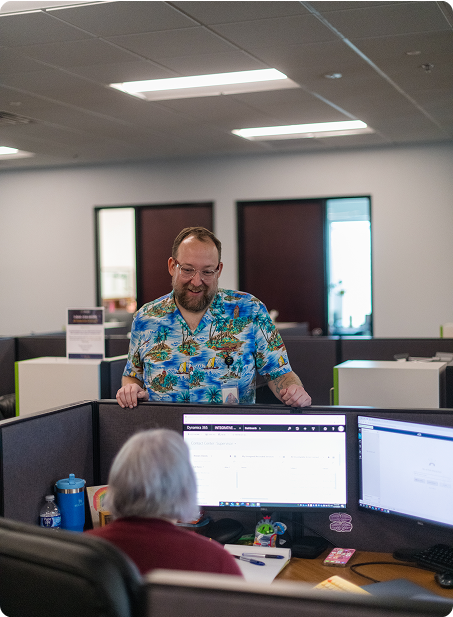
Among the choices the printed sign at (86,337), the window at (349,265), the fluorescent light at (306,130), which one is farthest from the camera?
the window at (349,265)

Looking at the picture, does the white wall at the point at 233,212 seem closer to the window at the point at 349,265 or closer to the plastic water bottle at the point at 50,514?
the window at the point at 349,265

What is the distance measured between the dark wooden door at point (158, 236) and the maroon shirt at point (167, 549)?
6.55 m

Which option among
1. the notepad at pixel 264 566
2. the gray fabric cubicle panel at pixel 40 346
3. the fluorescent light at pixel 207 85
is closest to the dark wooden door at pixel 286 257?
the fluorescent light at pixel 207 85

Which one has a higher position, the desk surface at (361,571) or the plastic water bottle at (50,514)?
the plastic water bottle at (50,514)

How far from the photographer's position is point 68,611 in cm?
88

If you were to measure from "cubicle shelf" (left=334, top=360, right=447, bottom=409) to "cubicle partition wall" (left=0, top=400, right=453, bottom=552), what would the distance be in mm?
665

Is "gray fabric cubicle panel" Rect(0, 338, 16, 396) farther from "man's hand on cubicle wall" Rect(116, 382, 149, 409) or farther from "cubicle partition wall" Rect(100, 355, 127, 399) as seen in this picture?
"man's hand on cubicle wall" Rect(116, 382, 149, 409)

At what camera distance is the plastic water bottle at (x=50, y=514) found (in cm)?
184

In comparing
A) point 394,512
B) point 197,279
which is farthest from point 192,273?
point 394,512

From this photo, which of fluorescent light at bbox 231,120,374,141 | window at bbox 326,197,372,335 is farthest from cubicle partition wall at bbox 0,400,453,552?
window at bbox 326,197,372,335

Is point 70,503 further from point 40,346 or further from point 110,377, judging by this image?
point 40,346

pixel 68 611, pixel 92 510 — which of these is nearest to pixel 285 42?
pixel 92 510

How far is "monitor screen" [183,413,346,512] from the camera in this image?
1.80 meters

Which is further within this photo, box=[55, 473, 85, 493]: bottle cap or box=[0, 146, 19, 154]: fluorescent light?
box=[0, 146, 19, 154]: fluorescent light
